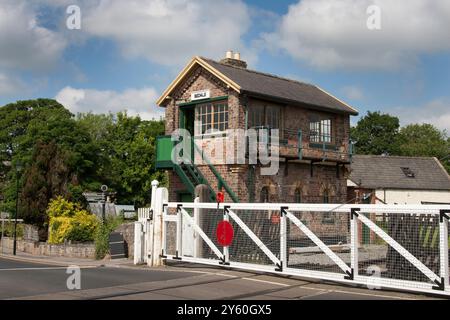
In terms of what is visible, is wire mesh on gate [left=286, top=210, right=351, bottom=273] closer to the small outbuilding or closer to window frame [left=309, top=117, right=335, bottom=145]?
window frame [left=309, top=117, right=335, bottom=145]

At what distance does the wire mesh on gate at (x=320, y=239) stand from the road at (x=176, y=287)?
49 centimetres

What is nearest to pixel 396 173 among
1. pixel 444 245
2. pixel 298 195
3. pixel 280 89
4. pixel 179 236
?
pixel 298 195

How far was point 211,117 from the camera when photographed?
70.7 ft

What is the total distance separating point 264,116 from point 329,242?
1092cm

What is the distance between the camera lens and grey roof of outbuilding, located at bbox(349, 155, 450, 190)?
129 feet

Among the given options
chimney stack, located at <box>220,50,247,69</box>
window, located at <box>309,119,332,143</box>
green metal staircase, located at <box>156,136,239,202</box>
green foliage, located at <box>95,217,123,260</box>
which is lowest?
green foliage, located at <box>95,217,123,260</box>

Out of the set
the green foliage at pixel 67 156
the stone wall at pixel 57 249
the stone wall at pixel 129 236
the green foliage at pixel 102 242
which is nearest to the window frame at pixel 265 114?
the stone wall at pixel 129 236

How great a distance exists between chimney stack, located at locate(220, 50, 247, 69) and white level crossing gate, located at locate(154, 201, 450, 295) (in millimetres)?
11483

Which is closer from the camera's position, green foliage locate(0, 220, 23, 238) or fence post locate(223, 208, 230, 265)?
fence post locate(223, 208, 230, 265)

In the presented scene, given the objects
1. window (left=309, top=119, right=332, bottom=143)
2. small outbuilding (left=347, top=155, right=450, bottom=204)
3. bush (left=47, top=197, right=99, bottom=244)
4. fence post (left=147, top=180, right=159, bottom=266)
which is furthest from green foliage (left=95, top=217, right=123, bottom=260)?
small outbuilding (left=347, top=155, right=450, bottom=204)

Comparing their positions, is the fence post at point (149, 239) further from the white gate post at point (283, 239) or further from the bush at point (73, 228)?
the bush at point (73, 228)

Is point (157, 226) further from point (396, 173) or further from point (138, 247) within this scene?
point (396, 173)
